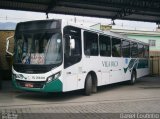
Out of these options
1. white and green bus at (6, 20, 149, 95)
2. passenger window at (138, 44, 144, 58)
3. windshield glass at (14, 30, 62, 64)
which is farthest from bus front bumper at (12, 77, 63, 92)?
passenger window at (138, 44, 144, 58)

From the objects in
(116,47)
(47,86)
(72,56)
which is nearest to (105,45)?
(116,47)

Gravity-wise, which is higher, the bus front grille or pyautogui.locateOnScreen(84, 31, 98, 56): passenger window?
pyautogui.locateOnScreen(84, 31, 98, 56): passenger window

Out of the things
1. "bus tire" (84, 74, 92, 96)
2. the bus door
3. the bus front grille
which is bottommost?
"bus tire" (84, 74, 92, 96)

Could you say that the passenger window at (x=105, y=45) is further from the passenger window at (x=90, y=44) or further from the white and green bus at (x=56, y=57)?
the passenger window at (x=90, y=44)

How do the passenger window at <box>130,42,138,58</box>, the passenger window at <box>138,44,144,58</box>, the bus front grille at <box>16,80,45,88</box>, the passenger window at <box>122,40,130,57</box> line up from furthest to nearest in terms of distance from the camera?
the passenger window at <box>138,44,144,58</box> → the passenger window at <box>130,42,138,58</box> → the passenger window at <box>122,40,130,57</box> → the bus front grille at <box>16,80,45,88</box>

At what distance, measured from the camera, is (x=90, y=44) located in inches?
552

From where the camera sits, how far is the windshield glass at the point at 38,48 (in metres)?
11.8

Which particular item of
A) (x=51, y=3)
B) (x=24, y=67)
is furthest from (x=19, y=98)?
(x=51, y=3)

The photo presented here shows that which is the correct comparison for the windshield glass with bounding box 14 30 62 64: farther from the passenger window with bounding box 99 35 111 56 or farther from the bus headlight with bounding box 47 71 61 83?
A: the passenger window with bounding box 99 35 111 56

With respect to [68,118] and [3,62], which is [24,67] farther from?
[3,62]

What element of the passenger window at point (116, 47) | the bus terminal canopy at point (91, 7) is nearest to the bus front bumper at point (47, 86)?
the passenger window at point (116, 47)

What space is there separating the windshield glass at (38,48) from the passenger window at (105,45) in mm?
3700

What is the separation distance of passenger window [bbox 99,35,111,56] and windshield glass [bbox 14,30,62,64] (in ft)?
12.1

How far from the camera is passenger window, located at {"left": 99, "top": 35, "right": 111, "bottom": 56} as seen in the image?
15250mm
